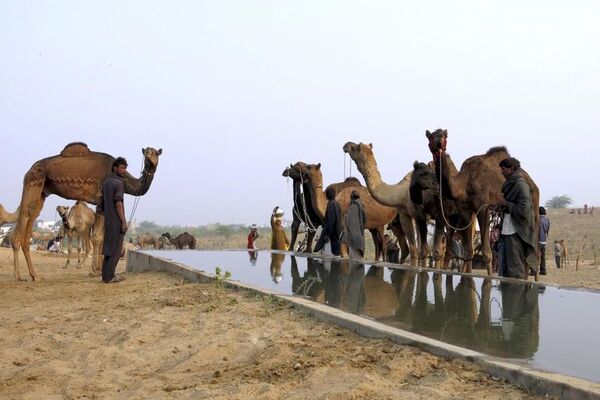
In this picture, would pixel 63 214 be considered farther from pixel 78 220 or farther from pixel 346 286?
pixel 346 286

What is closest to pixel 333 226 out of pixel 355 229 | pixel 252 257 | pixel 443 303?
pixel 355 229

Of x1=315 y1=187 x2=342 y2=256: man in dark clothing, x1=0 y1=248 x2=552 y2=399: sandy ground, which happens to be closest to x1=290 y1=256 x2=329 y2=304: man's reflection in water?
x1=0 y1=248 x2=552 y2=399: sandy ground

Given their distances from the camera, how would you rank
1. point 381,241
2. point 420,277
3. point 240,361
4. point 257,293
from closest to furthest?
1. point 240,361
2. point 257,293
3. point 420,277
4. point 381,241

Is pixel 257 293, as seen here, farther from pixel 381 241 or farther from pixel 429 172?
pixel 381 241

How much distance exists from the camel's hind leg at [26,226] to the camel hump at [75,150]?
92 cm

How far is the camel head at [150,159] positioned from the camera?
44.0 feet

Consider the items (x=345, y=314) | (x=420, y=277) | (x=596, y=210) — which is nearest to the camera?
(x=345, y=314)

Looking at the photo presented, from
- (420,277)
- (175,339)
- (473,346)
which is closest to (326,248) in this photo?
(420,277)

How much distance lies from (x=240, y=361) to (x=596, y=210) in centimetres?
7158

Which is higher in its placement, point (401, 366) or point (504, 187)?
point (504, 187)

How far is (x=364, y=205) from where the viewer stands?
59.5 ft

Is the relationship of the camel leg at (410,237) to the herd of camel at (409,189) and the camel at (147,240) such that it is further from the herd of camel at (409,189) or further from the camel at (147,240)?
the camel at (147,240)

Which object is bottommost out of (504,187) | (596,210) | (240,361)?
(240,361)

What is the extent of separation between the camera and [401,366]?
445 centimetres
